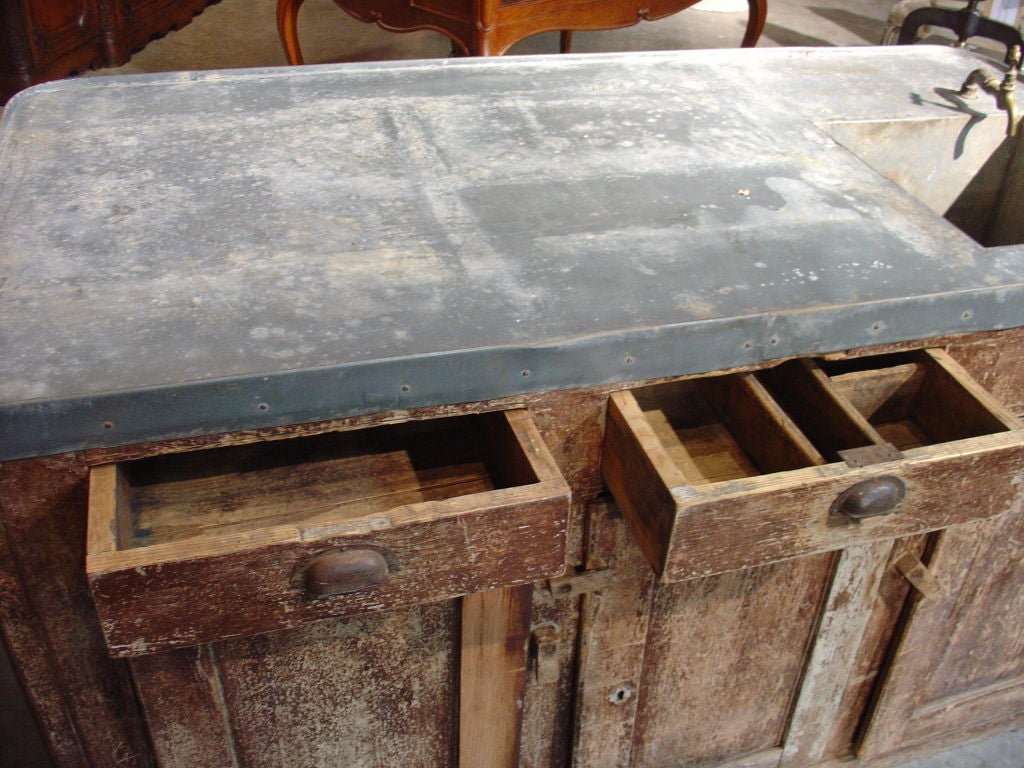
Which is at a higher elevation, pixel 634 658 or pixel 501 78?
pixel 501 78

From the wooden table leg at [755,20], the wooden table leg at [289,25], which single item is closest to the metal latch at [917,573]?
the wooden table leg at [289,25]

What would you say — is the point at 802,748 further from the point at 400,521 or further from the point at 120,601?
the point at 120,601

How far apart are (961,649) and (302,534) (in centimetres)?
118

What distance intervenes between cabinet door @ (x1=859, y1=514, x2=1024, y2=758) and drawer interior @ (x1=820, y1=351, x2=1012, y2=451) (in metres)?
0.24

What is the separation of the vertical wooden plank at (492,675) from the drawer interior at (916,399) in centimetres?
46

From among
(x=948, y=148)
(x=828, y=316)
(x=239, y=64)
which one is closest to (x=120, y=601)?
(x=828, y=316)

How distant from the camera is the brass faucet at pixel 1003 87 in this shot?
1485 mm

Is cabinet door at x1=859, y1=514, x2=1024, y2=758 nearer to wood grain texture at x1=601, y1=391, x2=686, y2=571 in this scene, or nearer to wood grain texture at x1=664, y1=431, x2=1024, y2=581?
wood grain texture at x1=664, y1=431, x2=1024, y2=581

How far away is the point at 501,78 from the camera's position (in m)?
1.55

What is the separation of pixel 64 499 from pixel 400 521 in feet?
1.15

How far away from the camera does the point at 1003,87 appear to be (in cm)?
150

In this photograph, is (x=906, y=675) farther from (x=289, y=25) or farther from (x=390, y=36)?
(x=390, y=36)

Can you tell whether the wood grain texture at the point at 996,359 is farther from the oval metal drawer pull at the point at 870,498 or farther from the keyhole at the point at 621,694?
the keyhole at the point at 621,694

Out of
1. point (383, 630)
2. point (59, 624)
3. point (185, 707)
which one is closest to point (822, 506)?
point (383, 630)
